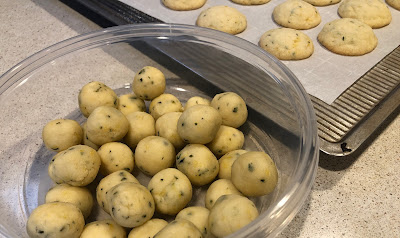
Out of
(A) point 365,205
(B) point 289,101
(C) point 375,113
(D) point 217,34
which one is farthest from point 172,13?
(A) point 365,205

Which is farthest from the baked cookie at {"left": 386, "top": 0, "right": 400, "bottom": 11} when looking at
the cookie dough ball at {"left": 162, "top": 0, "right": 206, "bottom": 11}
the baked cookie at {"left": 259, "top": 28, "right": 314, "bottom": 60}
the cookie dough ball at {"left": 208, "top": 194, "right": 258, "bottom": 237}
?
the cookie dough ball at {"left": 208, "top": 194, "right": 258, "bottom": 237}

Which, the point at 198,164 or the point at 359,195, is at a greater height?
the point at 198,164

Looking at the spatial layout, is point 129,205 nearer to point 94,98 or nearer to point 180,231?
point 180,231

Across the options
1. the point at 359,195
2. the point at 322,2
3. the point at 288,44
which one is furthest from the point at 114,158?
the point at 322,2

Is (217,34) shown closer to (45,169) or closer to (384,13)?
Result: (45,169)

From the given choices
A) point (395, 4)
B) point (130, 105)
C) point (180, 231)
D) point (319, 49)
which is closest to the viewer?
point (180, 231)

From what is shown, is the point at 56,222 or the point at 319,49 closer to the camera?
the point at 56,222

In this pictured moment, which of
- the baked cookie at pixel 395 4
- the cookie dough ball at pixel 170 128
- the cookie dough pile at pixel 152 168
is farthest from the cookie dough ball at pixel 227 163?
the baked cookie at pixel 395 4
